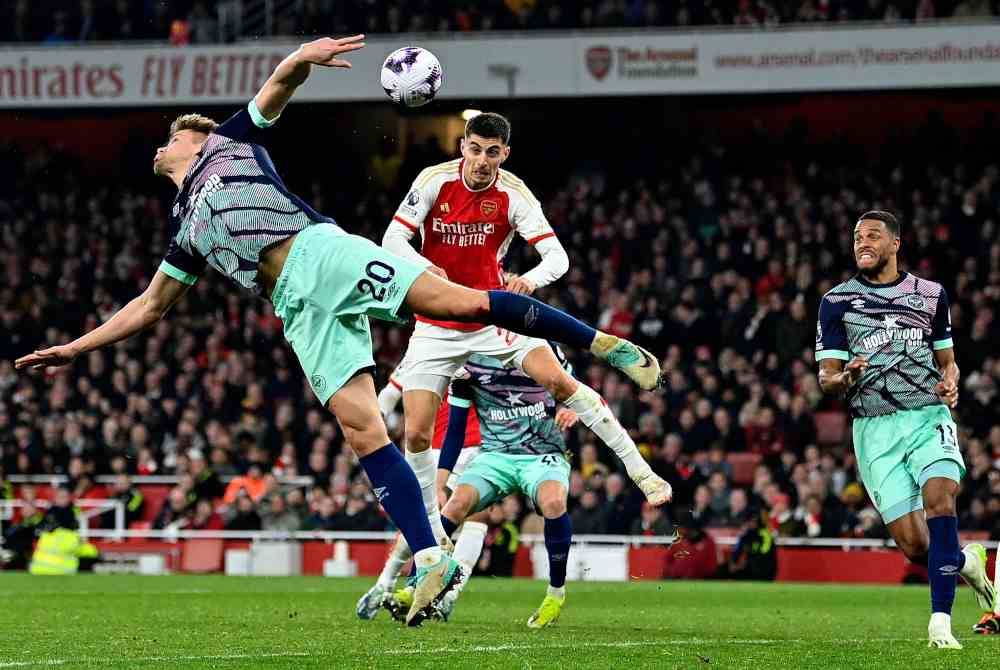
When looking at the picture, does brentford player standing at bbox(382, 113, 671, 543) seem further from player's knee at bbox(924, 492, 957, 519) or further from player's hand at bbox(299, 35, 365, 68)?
player's hand at bbox(299, 35, 365, 68)

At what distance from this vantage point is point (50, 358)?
7.73 metres

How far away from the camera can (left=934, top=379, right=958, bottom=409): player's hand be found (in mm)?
8664

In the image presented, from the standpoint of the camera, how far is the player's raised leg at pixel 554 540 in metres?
9.69

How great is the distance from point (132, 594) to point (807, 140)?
59.2 feet

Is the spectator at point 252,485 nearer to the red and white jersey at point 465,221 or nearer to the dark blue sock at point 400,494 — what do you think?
the red and white jersey at point 465,221

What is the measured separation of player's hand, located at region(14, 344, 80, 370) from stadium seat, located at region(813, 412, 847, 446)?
14.7 metres

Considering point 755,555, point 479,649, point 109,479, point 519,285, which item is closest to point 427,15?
point 109,479

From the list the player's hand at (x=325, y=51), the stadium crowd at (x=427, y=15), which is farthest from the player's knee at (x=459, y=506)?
the stadium crowd at (x=427, y=15)

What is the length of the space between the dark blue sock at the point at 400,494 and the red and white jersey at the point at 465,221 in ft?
9.17

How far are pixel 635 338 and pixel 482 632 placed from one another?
1414cm

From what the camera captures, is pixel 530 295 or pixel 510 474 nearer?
pixel 510 474

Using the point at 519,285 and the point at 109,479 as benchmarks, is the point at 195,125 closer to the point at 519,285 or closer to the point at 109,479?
the point at 519,285

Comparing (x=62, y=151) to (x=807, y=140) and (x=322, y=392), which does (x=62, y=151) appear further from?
(x=322, y=392)

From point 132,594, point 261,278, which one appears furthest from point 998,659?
point 132,594
